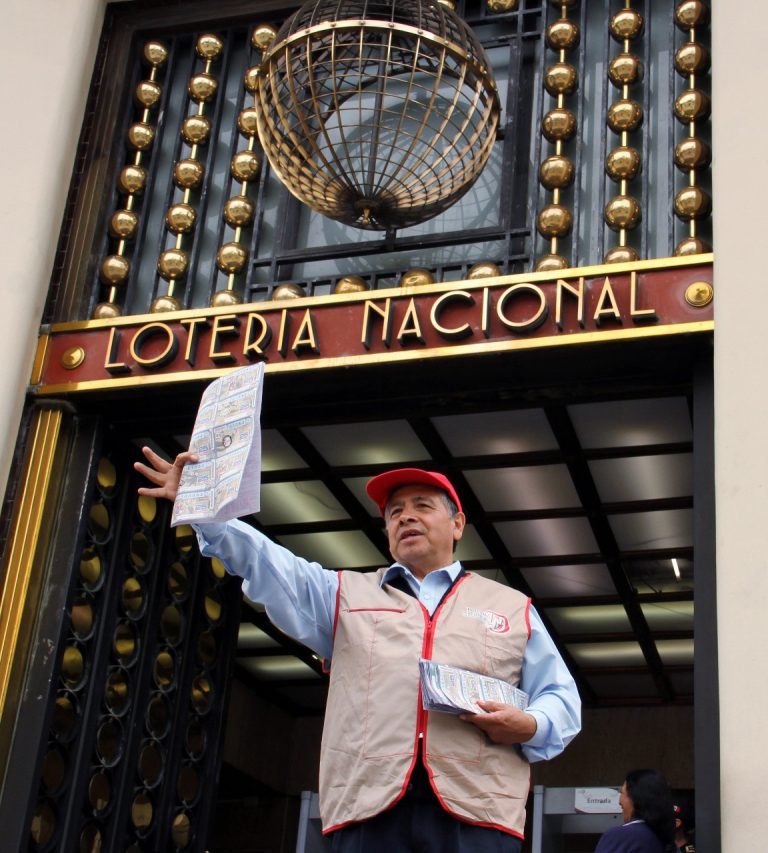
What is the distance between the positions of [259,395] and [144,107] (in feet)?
14.0

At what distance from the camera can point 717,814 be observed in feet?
15.6

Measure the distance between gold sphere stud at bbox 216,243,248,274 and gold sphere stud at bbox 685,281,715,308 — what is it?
7.34 feet

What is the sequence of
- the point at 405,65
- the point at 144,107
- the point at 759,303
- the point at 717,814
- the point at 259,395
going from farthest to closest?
the point at 144,107 → the point at 405,65 → the point at 759,303 → the point at 717,814 → the point at 259,395

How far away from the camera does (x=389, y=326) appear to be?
594 cm

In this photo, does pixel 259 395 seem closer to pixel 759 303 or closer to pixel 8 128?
pixel 759 303

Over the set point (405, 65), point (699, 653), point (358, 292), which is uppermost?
point (405, 65)

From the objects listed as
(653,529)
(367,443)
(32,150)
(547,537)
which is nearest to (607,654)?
(547,537)

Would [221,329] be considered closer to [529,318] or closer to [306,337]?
[306,337]

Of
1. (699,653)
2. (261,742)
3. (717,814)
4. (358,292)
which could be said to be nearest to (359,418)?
(358,292)

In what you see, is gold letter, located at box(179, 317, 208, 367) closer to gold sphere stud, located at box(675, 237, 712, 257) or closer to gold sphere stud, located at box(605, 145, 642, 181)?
gold sphere stud, located at box(605, 145, 642, 181)

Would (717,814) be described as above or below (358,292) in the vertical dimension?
below

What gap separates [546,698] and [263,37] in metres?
4.82

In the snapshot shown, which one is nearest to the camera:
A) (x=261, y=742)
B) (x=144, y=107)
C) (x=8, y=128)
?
(x=8, y=128)

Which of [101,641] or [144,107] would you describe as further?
[144,107]
